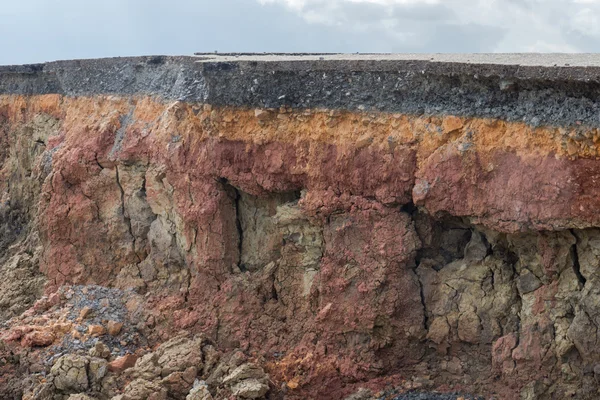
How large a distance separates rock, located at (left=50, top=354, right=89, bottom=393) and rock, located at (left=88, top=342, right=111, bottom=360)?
0.35m

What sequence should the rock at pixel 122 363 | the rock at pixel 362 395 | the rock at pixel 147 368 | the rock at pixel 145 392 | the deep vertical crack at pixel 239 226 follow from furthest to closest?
1. the deep vertical crack at pixel 239 226
2. the rock at pixel 122 363
3. the rock at pixel 147 368
4. the rock at pixel 145 392
5. the rock at pixel 362 395

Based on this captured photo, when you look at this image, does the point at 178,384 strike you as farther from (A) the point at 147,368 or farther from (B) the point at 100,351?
(B) the point at 100,351

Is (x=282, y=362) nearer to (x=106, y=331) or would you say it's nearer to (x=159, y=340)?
(x=159, y=340)

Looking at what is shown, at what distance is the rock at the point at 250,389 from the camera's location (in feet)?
40.6

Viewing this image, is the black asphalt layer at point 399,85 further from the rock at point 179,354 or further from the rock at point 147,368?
the rock at point 147,368

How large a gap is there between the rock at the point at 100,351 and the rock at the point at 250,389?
8.94 feet

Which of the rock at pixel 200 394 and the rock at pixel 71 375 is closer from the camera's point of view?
the rock at pixel 200 394


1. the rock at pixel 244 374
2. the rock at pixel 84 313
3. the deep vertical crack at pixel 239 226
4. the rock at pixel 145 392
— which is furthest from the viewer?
the rock at pixel 84 313

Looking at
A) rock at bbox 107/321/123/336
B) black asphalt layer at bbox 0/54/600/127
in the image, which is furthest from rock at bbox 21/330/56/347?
black asphalt layer at bbox 0/54/600/127

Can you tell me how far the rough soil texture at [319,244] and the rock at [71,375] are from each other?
Answer: 38mm

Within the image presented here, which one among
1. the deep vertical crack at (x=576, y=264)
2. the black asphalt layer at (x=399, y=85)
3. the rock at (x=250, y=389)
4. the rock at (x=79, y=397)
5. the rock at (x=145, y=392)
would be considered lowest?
the rock at (x=79, y=397)

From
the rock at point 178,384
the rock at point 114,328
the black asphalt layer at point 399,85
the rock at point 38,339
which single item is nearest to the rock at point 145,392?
the rock at point 178,384

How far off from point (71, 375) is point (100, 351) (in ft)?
2.47

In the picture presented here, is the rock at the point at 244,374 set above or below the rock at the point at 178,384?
above
